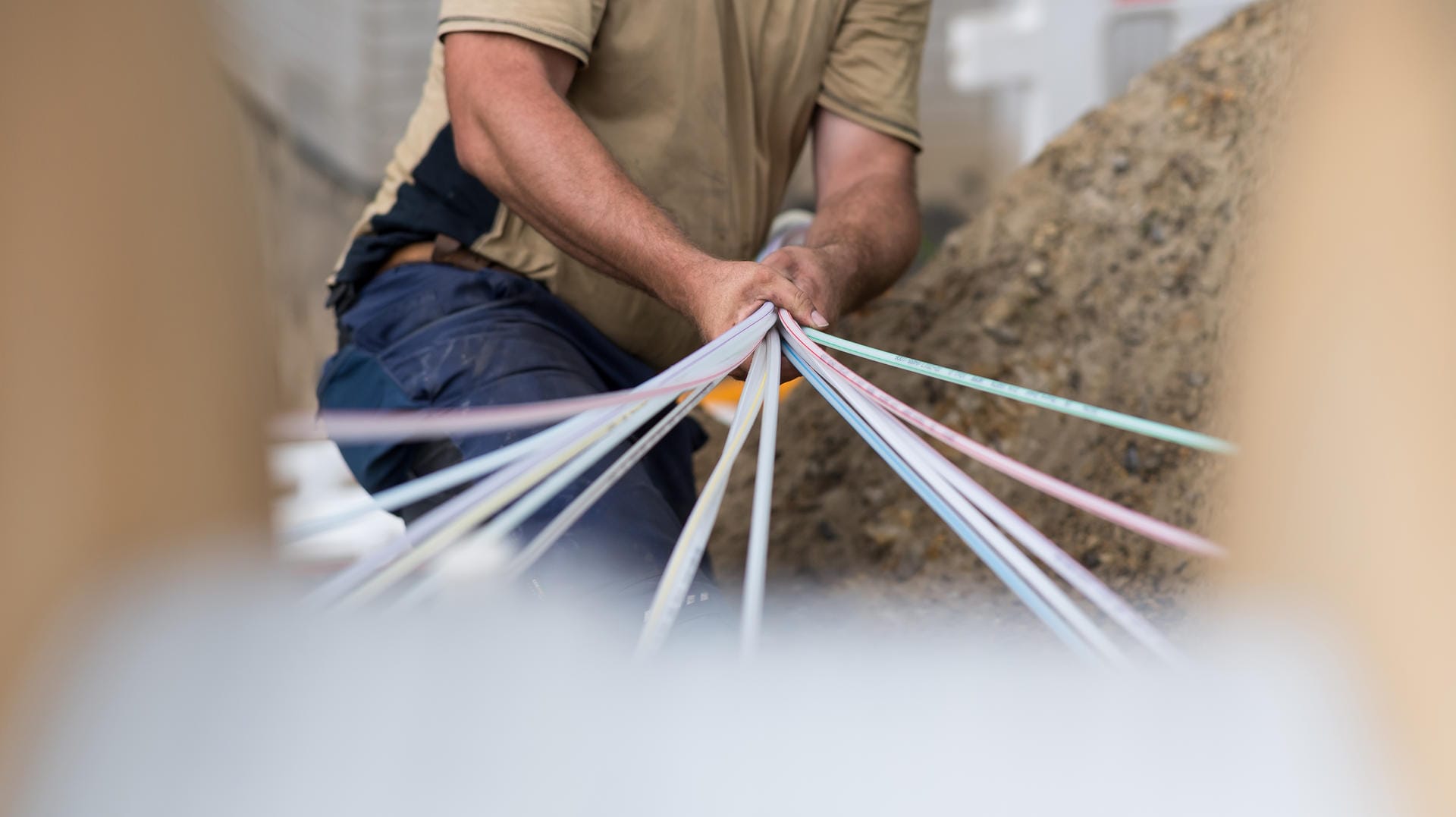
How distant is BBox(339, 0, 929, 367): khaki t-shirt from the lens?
157 cm

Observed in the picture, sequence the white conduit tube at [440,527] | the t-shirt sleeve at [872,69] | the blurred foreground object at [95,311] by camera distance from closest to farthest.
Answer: the blurred foreground object at [95,311] < the white conduit tube at [440,527] < the t-shirt sleeve at [872,69]

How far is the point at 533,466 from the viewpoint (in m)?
0.77

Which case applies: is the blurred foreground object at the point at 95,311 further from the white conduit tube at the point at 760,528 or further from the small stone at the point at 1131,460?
the small stone at the point at 1131,460

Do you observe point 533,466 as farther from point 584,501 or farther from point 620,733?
point 620,733

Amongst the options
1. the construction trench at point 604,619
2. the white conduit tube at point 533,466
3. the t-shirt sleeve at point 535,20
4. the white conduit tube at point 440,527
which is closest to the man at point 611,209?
the t-shirt sleeve at point 535,20

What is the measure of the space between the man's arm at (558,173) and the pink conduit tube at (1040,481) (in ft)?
0.71

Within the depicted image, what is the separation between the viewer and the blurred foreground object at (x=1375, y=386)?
1.81ft

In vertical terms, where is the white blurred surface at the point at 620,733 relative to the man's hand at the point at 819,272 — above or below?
below

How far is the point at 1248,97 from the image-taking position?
2562 millimetres

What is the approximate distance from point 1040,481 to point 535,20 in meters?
0.93

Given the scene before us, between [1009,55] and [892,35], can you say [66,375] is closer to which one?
[892,35]

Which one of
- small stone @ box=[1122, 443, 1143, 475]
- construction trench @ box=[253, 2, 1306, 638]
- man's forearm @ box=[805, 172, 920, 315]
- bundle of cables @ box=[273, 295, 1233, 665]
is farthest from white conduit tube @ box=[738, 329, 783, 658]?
small stone @ box=[1122, 443, 1143, 475]

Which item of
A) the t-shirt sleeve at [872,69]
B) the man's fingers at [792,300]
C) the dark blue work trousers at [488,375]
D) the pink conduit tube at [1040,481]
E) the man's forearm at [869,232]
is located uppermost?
the t-shirt sleeve at [872,69]

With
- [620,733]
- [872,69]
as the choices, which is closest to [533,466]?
[620,733]
